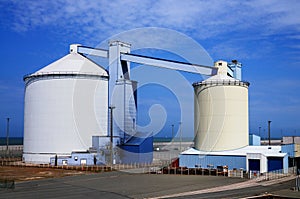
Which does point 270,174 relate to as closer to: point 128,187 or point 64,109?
point 128,187

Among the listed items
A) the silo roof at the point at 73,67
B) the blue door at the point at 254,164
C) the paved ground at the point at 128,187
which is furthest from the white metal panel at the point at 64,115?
the blue door at the point at 254,164

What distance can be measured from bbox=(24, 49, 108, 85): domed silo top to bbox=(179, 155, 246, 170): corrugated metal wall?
17658mm

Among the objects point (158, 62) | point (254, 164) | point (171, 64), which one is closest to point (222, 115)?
point (254, 164)

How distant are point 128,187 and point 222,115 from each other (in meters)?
16.2

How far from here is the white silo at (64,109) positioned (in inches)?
1874

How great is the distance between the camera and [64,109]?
157ft

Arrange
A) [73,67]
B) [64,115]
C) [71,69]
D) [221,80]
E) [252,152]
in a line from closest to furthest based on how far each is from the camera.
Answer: [252,152] → [221,80] → [64,115] → [71,69] → [73,67]

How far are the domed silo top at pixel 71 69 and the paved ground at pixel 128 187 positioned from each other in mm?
19208

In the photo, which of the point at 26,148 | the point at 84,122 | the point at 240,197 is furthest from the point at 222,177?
the point at 26,148

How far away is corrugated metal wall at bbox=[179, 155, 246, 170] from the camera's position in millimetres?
36344

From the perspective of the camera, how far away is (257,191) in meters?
24.1

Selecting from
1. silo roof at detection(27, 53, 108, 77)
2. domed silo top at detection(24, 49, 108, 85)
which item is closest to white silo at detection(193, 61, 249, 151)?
domed silo top at detection(24, 49, 108, 85)

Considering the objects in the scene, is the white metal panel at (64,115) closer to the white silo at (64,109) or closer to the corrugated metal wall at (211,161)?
the white silo at (64,109)

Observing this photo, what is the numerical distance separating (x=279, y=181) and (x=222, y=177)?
184 inches
